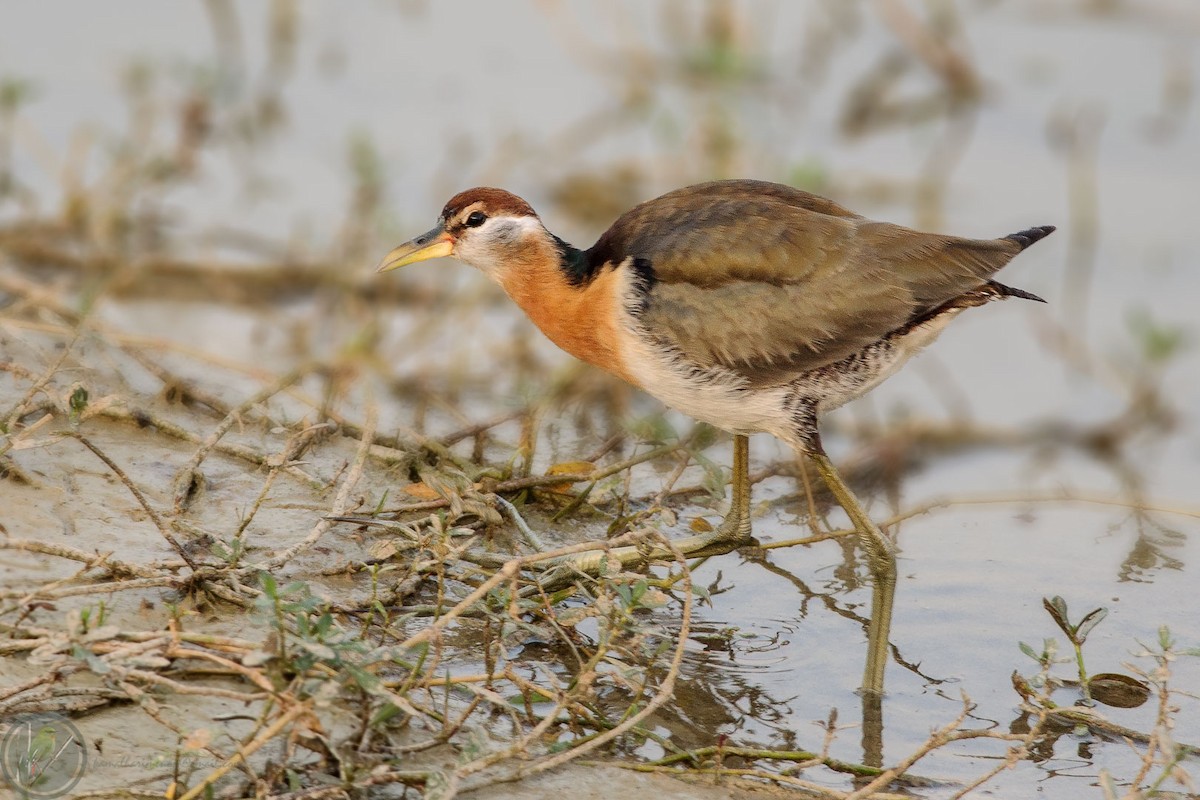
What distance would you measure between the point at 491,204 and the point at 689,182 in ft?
10.1

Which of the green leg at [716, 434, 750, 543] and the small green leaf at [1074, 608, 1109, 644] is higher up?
the green leg at [716, 434, 750, 543]

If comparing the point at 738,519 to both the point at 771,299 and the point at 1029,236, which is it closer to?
the point at 771,299

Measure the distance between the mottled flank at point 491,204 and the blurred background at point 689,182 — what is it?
739 mm

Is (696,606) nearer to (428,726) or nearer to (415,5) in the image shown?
(428,726)

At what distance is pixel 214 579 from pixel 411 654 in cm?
58

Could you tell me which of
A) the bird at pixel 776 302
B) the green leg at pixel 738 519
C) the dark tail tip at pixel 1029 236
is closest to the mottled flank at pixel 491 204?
the bird at pixel 776 302

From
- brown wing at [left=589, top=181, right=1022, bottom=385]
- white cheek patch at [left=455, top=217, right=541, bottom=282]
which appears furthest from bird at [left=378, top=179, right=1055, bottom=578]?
white cheek patch at [left=455, top=217, right=541, bottom=282]

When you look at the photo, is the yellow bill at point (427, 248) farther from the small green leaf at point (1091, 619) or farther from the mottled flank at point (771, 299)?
the small green leaf at point (1091, 619)

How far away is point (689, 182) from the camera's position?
349 inches

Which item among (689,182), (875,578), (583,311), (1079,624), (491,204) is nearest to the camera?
(1079,624)

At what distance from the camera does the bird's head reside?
234 inches

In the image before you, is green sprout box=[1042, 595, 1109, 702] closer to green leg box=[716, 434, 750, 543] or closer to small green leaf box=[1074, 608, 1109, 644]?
small green leaf box=[1074, 608, 1109, 644]

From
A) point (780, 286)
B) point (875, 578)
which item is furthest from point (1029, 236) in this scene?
point (875, 578)

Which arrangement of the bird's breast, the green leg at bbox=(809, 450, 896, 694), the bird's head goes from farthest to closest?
the bird's head → the bird's breast → the green leg at bbox=(809, 450, 896, 694)
